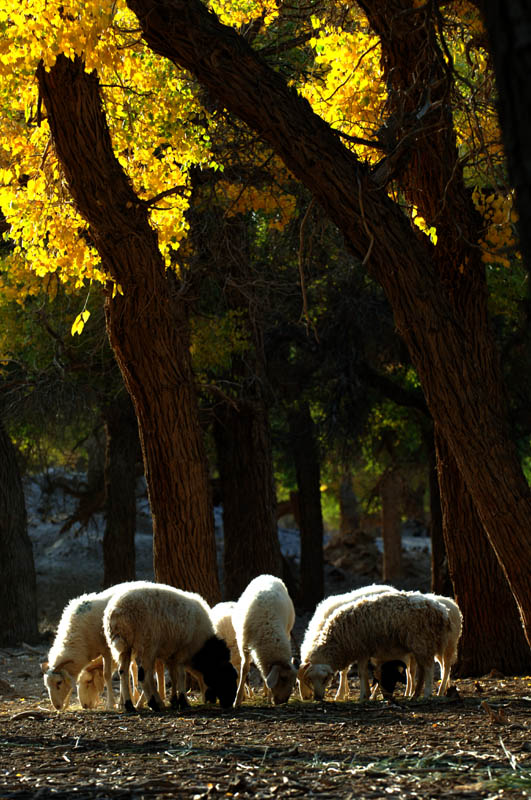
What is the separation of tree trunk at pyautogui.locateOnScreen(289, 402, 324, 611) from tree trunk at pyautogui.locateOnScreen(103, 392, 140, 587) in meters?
3.91

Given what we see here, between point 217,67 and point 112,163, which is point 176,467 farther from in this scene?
point 217,67

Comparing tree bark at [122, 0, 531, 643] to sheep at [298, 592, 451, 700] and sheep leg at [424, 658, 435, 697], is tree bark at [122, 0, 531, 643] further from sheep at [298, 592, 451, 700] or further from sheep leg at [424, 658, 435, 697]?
sheep leg at [424, 658, 435, 697]

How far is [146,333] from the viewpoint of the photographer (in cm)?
993

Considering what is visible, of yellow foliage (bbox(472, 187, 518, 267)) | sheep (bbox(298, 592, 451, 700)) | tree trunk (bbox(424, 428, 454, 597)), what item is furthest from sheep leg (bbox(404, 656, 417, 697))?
tree trunk (bbox(424, 428, 454, 597))

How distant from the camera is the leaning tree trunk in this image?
8.52 meters

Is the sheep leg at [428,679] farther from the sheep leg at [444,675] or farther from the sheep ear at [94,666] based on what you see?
the sheep ear at [94,666]

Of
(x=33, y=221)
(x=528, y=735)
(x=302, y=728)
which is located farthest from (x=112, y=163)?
(x=528, y=735)

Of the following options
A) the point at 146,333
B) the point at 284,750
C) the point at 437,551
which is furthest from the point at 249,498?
the point at 284,750

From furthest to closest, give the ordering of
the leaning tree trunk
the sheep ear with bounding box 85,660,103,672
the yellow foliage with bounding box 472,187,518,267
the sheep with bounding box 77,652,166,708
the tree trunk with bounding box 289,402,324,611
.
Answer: the tree trunk with bounding box 289,402,324,611, the sheep ear with bounding box 85,660,103,672, the sheep with bounding box 77,652,166,708, the yellow foliage with bounding box 472,187,518,267, the leaning tree trunk

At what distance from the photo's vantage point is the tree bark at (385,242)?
7.48 meters

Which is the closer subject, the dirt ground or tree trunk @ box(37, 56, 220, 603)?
the dirt ground

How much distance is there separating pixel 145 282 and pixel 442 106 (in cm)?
355

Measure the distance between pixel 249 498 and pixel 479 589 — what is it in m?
6.37

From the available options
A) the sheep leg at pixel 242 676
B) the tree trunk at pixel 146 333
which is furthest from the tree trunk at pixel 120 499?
the sheep leg at pixel 242 676
